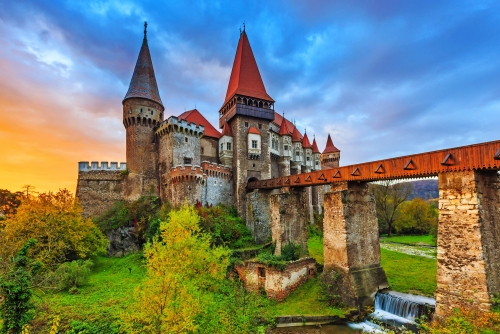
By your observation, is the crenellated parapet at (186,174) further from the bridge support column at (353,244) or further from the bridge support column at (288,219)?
the bridge support column at (353,244)

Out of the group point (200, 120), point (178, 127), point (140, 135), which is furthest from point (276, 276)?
point (200, 120)

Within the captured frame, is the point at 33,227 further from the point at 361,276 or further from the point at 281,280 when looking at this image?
the point at 361,276

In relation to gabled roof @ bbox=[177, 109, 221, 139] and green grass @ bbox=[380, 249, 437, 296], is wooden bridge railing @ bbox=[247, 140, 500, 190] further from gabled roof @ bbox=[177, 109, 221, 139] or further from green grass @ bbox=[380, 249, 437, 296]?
gabled roof @ bbox=[177, 109, 221, 139]

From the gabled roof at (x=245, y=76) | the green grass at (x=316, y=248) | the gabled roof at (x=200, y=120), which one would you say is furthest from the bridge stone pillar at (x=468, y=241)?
the gabled roof at (x=200, y=120)

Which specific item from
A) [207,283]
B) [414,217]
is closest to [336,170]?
[207,283]

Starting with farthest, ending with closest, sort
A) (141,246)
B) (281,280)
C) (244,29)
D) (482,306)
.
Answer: (244,29) → (141,246) → (281,280) → (482,306)

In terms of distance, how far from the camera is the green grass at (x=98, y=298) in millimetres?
12585

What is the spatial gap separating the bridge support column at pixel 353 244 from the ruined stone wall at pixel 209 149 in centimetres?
1873

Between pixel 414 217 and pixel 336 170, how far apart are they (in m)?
35.9

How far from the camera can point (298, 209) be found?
68.2 feet

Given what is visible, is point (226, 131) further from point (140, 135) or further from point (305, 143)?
point (305, 143)

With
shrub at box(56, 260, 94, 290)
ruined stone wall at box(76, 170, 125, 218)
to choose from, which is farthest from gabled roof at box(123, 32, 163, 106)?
shrub at box(56, 260, 94, 290)

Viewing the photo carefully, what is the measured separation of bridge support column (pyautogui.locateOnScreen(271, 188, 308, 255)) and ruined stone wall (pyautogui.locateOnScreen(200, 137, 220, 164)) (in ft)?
42.8

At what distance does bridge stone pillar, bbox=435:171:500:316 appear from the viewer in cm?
919
